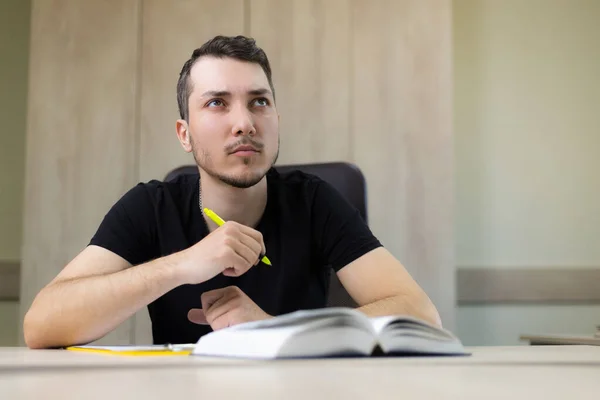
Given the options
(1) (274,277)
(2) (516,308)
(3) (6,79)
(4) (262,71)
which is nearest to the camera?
(1) (274,277)

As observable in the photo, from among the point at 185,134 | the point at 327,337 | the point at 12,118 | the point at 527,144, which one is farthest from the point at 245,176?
the point at 12,118

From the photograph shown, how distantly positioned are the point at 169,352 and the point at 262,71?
90cm

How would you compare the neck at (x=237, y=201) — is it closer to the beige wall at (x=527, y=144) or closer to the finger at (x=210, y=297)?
the finger at (x=210, y=297)

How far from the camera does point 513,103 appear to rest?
8.57 ft

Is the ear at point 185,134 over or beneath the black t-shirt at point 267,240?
over

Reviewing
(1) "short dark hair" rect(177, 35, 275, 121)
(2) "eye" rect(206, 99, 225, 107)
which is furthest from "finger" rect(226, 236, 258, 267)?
(1) "short dark hair" rect(177, 35, 275, 121)

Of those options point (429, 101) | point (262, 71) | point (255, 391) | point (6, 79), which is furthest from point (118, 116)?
point (255, 391)

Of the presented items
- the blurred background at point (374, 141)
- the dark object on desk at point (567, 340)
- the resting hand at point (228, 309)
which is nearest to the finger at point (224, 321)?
the resting hand at point (228, 309)

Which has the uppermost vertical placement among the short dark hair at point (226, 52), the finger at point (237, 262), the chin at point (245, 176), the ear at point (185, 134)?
the short dark hair at point (226, 52)

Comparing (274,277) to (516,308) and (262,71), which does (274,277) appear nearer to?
(262,71)

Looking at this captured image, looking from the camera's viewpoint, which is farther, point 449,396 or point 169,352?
point 169,352

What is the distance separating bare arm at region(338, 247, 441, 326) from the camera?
134 centimetres

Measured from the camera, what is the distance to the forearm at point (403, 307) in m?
1.31

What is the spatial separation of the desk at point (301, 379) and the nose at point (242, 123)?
837 mm
